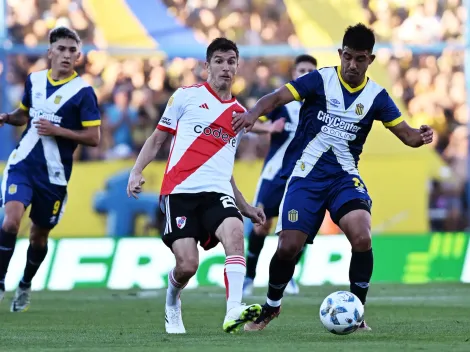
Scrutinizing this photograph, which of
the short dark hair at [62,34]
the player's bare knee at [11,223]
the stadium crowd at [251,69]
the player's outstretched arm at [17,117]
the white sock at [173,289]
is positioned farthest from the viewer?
the stadium crowd at [251,69]

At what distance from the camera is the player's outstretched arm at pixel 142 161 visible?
24.6ft

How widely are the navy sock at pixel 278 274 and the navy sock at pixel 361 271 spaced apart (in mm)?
481

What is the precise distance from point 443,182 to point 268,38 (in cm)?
441

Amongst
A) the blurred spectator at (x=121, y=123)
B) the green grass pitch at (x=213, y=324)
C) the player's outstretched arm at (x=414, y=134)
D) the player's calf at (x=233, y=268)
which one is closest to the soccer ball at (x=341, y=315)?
the green grass pitch at (x=213, y=324)

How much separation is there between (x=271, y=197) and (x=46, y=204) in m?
2.85

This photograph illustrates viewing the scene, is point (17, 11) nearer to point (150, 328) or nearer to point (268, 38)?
point (268, 38)

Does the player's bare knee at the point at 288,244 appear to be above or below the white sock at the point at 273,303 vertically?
above

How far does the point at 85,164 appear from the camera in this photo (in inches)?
691

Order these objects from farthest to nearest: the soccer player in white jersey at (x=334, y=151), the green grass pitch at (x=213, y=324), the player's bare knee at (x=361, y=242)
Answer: the soccer player in white jersey at (x=334, y=151), the player's bare knee at (x=361, y=242), the green grass pitch at (x=213, y=324)

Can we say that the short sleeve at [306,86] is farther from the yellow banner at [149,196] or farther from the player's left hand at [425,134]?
the yellow banner at [149,196]

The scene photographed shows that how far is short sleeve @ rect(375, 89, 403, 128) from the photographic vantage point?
8188mm

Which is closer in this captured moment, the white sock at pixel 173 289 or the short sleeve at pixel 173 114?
the white sock at pixel 173 289

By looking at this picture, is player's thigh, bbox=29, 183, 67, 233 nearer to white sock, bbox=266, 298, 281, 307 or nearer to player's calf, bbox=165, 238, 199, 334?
player's calf, bbox=165, 238, 199, 334

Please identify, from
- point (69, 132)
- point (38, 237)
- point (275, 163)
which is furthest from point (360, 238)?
point (275, 163)
